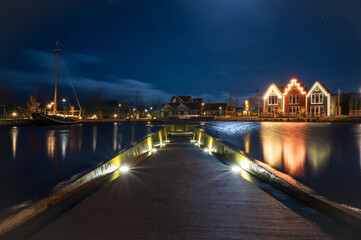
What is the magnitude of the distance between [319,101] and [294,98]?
5.08 metres

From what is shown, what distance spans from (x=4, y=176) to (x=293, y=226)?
9.65 meters

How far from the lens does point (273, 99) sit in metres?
52.5

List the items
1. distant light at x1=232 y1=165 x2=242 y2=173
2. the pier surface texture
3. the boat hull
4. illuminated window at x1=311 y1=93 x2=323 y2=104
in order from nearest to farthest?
1. the pier surface texture
2. distant light at x1=232 y1=165 x2=242 y2=173
3. the boat hull
4. illuminated window at x1=311 y1=93 x2=323 y2=104

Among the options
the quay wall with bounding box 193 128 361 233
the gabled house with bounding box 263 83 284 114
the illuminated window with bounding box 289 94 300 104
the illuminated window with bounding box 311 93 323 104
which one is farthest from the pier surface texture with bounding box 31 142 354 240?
the illuminated window with bounding box 289 94 300 104

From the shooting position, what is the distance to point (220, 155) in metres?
9.34

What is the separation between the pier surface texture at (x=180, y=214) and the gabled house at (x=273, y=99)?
5153 centimetres

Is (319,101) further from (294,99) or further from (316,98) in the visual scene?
(294,99)

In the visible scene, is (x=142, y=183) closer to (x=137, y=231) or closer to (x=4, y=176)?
(x=137, y=231)

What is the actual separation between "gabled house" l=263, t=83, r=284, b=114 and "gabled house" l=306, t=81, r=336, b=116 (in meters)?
5.73

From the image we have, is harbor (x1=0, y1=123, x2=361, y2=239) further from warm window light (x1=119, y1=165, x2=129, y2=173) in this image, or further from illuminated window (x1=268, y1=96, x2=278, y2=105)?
illuminated window (x1=268, y1=96, x2=278, y2=105)

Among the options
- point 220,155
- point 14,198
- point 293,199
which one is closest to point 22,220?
point 14,198

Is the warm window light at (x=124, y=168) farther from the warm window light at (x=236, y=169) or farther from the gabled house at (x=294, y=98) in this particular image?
the gabled house at (x=294, y=98)

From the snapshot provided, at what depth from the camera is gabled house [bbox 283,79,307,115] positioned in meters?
49.8

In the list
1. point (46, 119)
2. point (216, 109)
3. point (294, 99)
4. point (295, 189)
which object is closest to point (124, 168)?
point (295, 189)
